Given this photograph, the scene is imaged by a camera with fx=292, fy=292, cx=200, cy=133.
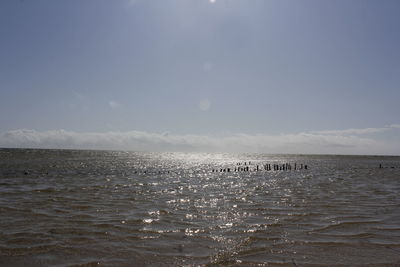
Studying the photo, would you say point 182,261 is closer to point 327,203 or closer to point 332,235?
point 332,235

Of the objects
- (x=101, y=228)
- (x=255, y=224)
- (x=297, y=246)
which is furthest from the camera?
(x=255, y=224)

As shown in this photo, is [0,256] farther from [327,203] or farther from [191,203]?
[327,203]

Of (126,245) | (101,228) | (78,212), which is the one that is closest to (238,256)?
(126,245)

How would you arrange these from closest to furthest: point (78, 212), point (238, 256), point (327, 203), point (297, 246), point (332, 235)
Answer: point (238, 256) → point (297, 246) → point (332, 235) → point (78, 212) → point (327, 203)

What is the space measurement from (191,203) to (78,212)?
636cm

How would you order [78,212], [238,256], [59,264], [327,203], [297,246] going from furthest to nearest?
[327,203] → [78,212] → [297,246] → [238,256] → [59,264]

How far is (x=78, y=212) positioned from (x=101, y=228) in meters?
3.59

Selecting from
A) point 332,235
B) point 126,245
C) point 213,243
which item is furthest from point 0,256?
point 332,235

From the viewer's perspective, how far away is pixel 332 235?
1019 centimetres

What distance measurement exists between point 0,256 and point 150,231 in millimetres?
4616

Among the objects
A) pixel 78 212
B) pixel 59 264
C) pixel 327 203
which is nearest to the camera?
pixel 59 264

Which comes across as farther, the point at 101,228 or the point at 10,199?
the point at 10,199

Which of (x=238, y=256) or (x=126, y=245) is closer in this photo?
(x=238, y=256)

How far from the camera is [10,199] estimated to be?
17.4 metres
